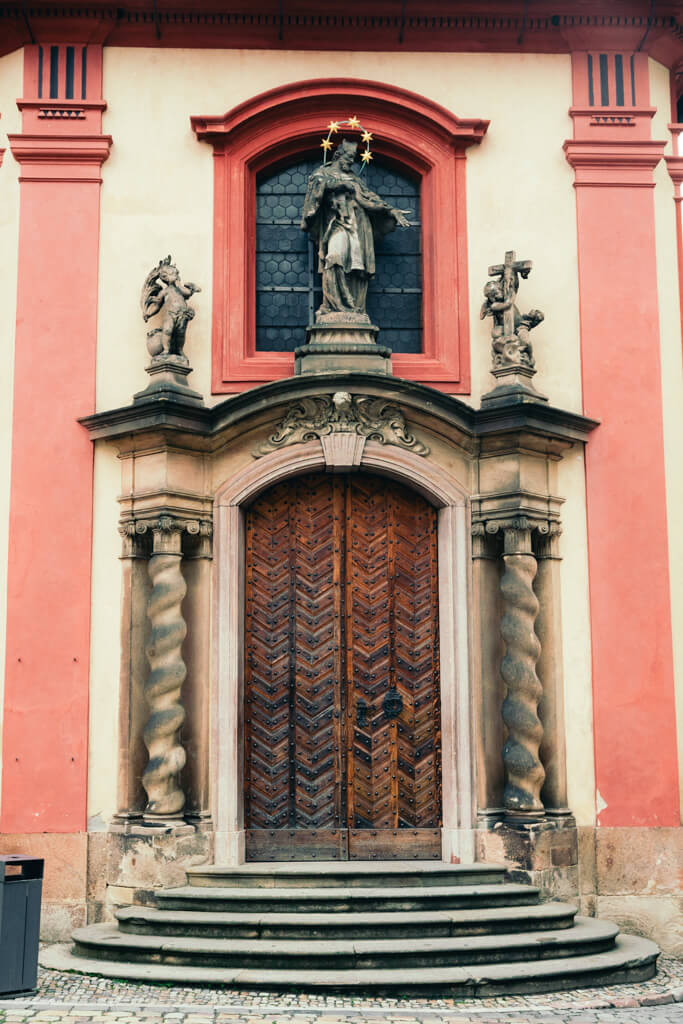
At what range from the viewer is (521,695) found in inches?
394

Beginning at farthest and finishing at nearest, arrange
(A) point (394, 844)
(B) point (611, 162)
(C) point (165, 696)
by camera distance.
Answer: (B) point (611, 162) → (A) point (394, 844) → (C) point (165, 696)

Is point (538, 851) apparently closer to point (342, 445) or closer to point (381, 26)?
point (342, 445)

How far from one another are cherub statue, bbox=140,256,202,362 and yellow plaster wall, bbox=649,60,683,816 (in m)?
3.99

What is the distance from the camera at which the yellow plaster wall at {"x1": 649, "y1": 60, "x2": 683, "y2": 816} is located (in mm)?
10617

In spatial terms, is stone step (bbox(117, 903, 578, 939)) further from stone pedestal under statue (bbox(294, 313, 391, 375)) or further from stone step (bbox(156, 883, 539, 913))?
stone pedestal under statue (bbox(294, 313, 391, 375))

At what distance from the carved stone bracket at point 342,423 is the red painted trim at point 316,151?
1.56 feet

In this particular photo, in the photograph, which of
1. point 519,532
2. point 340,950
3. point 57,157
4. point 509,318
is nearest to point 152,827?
point 340,950

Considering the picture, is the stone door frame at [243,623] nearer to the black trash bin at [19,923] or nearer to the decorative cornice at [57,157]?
the black trash bin at [19,923]

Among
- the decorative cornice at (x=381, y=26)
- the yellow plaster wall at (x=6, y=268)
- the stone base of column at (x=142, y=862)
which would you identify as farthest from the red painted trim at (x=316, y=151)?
the stone base of column at (x=142, y=862)

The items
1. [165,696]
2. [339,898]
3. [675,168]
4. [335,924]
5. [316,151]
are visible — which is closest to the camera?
[335,924]

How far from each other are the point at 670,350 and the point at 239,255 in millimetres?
3724

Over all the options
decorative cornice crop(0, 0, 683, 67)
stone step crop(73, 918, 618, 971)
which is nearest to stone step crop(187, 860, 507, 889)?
stone step crop(73, 918, 618, 971)

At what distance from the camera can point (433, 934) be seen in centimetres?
891

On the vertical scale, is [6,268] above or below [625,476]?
above
